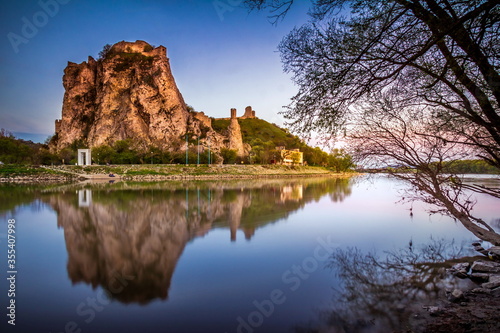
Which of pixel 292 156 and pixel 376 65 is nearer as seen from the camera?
pixel 376 65

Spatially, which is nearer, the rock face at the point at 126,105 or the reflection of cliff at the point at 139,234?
the reflection of cliff at the point at 139,234

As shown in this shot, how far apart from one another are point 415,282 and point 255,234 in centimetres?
617

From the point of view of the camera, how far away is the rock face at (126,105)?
9719 centimetres

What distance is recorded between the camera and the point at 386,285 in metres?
6.68

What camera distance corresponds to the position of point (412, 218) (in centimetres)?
1634

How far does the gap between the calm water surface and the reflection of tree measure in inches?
1.8

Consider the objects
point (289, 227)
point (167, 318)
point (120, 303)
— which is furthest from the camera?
point (289, 227)

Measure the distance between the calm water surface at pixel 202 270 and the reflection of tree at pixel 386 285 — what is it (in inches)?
1.8

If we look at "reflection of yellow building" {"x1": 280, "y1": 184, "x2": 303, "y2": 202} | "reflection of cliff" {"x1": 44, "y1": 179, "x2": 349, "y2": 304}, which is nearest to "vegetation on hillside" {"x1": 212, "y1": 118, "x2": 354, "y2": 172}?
"reflection of yellow building" {"x1": 280, "y1": 184, "x2": 303, "y2": 202}

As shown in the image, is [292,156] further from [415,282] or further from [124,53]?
[415,282]

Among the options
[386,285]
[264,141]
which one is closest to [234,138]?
[264,141]

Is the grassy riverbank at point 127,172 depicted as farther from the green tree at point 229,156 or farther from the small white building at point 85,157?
the green tree at point 229,156

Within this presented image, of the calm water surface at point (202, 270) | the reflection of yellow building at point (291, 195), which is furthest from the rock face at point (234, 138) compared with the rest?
the calm water surface at point (202, 270)

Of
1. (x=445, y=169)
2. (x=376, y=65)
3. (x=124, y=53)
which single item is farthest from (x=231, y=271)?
(x=124, y=53)
